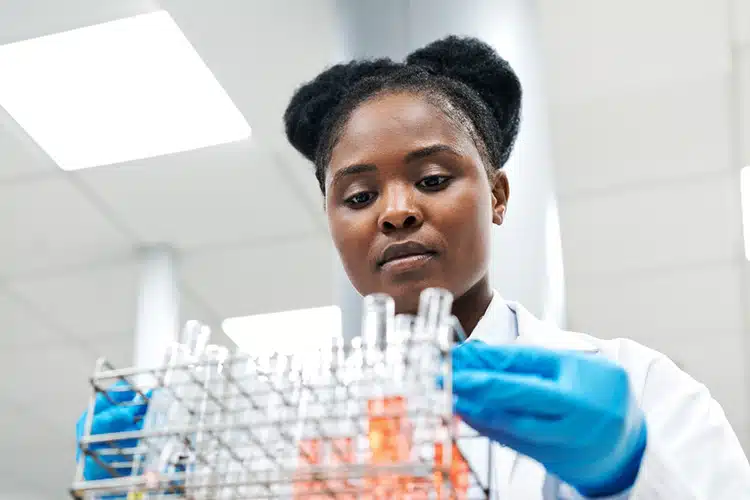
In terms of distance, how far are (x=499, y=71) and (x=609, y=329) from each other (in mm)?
3027

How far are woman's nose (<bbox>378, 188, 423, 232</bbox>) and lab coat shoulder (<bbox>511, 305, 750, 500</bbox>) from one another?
0.66ft

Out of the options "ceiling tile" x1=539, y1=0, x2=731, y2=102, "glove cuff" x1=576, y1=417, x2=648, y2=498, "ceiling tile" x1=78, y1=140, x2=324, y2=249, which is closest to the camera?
"glove cuff" x1=576, y1=417, x2=648, y2=498

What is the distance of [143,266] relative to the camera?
3.95 metres

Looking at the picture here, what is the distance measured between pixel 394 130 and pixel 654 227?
273 centimetres

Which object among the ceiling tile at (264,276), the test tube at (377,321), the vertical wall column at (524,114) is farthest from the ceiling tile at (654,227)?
the test tube at (377,321)

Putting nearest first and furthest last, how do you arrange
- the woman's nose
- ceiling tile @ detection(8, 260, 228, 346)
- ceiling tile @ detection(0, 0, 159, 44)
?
1. the woman's nose
2. ceiling tile @ detection(0, 0, 159, 44)
3. ceiling tile @ detection(8, 260, 228, 346)

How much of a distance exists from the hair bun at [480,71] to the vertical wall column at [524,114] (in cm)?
68

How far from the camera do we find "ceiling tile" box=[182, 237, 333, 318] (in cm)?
397

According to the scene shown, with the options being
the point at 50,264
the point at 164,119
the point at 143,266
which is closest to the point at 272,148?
the point at 164,119

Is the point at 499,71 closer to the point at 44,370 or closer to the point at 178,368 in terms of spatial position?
the point at 178,368

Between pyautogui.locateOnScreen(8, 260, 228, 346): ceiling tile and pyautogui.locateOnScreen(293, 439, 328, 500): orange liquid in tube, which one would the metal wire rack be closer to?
pyautogui.locateOnScreen(293, 439, 328, 500): orange liquid in tube

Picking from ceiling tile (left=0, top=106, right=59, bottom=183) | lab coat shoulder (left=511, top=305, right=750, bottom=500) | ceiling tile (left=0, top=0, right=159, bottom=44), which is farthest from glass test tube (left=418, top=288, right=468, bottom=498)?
ceiling tile (left=0, top=106, right=59, bottom=183)

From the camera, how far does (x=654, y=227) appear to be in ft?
12.4

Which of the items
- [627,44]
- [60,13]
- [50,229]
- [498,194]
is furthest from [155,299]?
[498,194]
